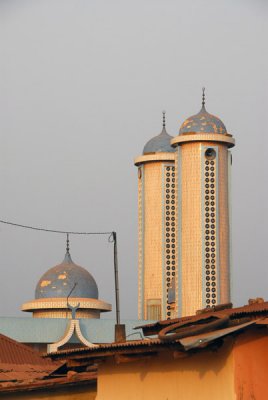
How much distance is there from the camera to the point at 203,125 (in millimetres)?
67250

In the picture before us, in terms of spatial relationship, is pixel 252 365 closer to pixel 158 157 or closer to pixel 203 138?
pixel 203 138

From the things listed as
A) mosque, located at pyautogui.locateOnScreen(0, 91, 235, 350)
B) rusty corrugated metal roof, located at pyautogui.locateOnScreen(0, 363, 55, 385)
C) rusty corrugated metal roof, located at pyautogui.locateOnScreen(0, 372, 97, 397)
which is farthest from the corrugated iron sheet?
mosque, located at pyautogui.locateOnScreen(0, 91, 235, 350)

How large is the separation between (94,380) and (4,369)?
3690 mm

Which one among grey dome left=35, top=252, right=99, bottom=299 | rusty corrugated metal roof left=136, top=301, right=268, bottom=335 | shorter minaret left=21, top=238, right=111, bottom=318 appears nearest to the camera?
rusty corrugated metal roof left=136, top=301, right=268, bottom=335

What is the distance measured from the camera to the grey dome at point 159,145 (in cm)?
7256

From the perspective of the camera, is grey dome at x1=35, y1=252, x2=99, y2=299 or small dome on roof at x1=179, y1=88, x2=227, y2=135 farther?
small dome on roof at x1=179, y1=88, x2=227, y2=135

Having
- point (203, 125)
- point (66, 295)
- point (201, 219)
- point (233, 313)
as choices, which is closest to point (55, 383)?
point (233, 313)

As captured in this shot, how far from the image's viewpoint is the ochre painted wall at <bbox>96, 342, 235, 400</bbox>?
995 centimetres

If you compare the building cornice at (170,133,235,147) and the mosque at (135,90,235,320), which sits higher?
the building cornice at (170,133,235,147)

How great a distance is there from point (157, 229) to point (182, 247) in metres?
5.16

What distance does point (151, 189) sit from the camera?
72.4 m

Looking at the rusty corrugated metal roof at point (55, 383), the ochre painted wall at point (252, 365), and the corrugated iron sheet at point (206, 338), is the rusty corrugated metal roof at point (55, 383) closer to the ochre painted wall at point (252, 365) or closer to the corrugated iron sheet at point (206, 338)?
the corrugated iron sheet at point (206, 338)

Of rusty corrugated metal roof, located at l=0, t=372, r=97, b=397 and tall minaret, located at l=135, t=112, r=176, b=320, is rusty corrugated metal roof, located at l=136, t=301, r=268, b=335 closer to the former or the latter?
rusty corrugated metal roof, located at l=0, t=372, r=97, b=397

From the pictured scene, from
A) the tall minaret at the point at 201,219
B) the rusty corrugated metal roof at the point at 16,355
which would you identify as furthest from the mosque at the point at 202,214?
the rusty corrugated metal roof at the point at 16,355
